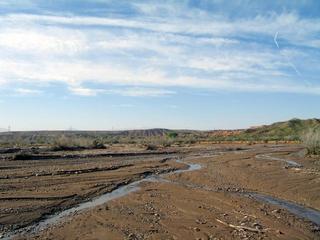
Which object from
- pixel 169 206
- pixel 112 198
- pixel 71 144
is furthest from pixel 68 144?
pixel 169 206

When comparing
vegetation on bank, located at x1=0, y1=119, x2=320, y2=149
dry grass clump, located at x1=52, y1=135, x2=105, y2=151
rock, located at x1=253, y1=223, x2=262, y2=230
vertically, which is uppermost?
vegetation on bank, located at x1=0, y1=119, x2=320, y2=149

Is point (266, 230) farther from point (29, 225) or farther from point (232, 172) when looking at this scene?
point (232, 172)

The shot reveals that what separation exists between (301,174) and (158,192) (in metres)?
11.0

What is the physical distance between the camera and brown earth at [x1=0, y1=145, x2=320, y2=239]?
13.9m

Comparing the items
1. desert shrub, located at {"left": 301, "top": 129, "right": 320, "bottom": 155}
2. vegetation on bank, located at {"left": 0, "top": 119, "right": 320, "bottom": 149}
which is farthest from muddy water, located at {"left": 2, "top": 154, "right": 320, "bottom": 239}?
vegetation on bank, located at {"left": 0, "top": 119, "right": 320, "bottom": 149}

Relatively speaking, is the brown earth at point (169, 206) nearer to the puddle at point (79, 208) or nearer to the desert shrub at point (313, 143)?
the puddle at point (79, 208)

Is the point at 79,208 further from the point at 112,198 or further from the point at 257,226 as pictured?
the point at 257,226

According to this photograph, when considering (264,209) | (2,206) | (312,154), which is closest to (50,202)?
(2,206)

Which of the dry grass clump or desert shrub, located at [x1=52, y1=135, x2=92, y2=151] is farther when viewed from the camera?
the dry grass clump

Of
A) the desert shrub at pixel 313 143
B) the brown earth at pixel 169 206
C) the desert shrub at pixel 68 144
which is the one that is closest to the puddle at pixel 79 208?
the brown earth at pixel 169 206

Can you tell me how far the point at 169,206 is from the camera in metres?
17.9

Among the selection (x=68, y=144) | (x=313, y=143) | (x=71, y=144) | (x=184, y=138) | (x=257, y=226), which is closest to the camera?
(x=257, y=226)

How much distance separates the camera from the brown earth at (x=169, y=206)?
45.4 ft

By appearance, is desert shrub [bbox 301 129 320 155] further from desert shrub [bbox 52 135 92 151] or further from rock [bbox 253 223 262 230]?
rock [bbox 253 223 262 230]
